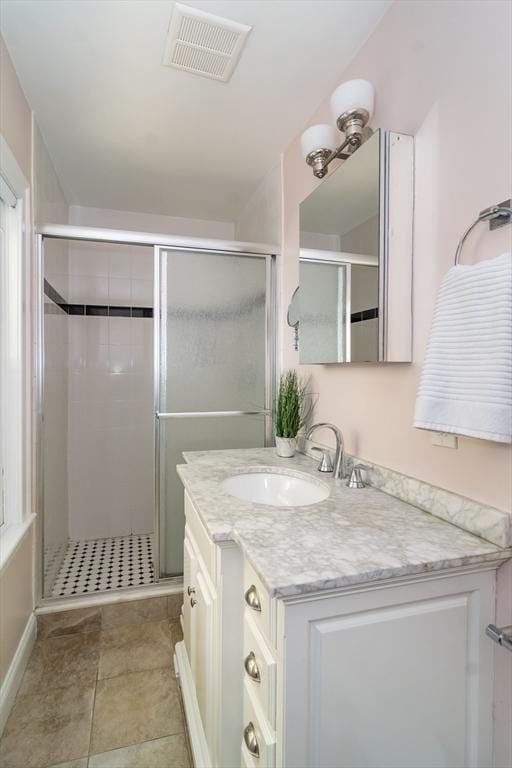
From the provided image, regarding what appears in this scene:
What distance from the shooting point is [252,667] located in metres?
0.91

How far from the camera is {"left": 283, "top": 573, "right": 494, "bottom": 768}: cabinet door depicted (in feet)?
2.53

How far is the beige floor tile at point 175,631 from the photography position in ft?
6.38

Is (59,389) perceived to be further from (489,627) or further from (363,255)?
(489,627)

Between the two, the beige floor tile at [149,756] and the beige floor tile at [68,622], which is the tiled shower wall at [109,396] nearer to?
the beige floor tile at [68,622]

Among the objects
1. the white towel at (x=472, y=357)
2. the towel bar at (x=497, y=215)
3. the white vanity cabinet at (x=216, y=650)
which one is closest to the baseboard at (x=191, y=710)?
the white vanity cabinet at (x=216, y=650)

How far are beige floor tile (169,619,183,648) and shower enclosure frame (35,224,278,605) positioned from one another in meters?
0.18

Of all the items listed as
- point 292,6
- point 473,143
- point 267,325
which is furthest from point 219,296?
point 473,143

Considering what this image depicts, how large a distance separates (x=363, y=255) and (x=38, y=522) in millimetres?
1883

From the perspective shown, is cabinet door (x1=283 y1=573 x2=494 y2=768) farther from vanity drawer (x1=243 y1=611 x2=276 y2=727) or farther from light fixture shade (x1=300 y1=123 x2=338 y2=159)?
light fixture shade (x1=300 y1=123 x2=338 y2=159)

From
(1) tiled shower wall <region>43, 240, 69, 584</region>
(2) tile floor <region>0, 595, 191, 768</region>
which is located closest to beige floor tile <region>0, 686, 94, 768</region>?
(2) tile floor <region>0, 595, 191, 768</region>

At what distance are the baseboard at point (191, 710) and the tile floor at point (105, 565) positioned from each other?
1.96 feet

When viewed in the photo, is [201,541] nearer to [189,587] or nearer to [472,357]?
[189,587]

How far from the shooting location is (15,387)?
5.78 ft

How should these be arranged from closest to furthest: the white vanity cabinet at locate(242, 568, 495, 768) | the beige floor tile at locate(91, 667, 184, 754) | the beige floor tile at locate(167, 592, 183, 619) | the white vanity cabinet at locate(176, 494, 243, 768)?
the white vanity cabinet at locate(242, 568, 495, 768) → the white vanity cabinet at locate(176, 494, 243, 768) → the beige floor tile at locate(91, 667, 184, 754) → the beige floor tile at locate(167, 592, 183, 619)
